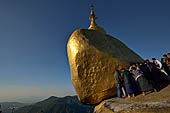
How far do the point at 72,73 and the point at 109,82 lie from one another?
7.84ft

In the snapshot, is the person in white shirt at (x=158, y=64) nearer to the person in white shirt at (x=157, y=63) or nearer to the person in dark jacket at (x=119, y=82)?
the person in white shirt at (x=157, y=63)

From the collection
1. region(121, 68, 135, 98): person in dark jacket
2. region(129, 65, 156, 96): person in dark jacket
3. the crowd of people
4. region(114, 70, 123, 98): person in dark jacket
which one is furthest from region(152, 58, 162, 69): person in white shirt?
region(114, 70, 123, 98): person in dark jacket

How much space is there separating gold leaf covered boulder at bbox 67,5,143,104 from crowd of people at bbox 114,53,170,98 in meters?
0.55

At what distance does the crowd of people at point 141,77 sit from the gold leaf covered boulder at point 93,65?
1.81ft

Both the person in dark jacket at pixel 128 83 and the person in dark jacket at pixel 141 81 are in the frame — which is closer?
the person in dark jacket at pixel 141 81

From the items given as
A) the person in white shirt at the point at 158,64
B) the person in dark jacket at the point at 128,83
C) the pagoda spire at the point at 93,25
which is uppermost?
the pagoda spire at the point at 93,25

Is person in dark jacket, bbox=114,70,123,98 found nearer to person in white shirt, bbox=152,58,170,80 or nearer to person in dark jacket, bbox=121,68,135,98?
person in dark jacket, bbox=121,68,135,98

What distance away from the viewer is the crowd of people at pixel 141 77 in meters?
5.39

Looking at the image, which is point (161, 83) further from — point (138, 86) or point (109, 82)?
point (109, 82)

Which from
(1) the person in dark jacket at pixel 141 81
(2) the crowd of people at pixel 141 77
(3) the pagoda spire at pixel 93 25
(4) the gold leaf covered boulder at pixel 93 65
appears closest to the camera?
(1) the person in dark jacket at pixel 141 81

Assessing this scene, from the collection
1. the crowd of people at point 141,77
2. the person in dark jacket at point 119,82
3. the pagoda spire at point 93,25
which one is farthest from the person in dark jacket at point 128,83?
the pagoda spire at point 93,25

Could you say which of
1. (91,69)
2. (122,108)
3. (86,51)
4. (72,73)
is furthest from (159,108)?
(72,73)

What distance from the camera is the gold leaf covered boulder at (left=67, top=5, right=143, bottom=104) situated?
659 centimetres

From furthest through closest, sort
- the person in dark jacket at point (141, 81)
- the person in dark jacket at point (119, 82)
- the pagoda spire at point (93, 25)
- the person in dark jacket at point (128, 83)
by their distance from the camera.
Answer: the pagoda spire at point (93, 25)
the person in dark jacket at point (119, 82)
the person in dark jacket at point (128, 83)
the person in dark jacket at point (141, 81)
